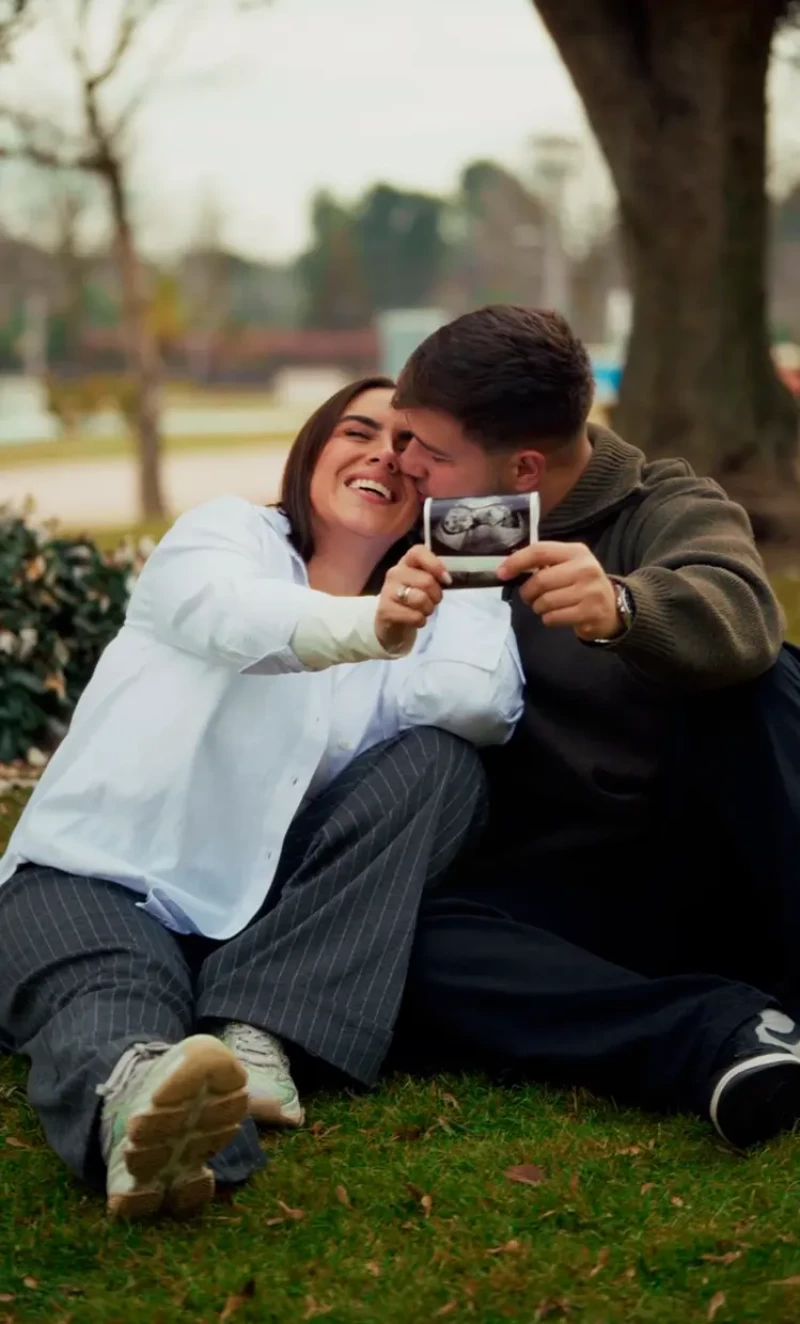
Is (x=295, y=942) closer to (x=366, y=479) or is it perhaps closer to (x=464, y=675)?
(x=464, y=675)

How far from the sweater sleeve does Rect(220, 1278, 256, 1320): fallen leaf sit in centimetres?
119

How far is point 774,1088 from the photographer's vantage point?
3121 mm

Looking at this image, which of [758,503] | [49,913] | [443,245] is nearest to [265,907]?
[49,913]

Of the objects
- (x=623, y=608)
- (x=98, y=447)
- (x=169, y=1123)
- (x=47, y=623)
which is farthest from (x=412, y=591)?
(x=98, y=447)

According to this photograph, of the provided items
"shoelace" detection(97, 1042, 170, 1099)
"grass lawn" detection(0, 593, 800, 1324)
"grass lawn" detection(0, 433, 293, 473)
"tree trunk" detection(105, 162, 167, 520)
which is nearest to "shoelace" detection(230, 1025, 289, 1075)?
"grass lawn" detection(0, 593, 800, 1324)

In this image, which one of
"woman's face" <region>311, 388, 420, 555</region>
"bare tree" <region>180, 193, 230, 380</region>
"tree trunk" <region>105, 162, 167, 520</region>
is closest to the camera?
"woman's face" <region>311, 388, 420, 555</region>

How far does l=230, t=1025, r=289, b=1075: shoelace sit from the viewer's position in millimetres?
3201

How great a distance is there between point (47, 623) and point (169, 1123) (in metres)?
4.02

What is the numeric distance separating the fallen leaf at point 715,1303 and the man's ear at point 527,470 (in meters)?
1.52

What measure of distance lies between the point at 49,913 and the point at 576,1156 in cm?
100

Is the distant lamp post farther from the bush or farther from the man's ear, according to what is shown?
the man's ear

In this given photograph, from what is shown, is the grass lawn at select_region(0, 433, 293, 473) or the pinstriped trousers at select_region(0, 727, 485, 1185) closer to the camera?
the pinstriped trousers at select_region(0, 727, 485, 1185)

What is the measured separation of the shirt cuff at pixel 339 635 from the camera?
3213 millimetres

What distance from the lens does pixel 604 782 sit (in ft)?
11.7
